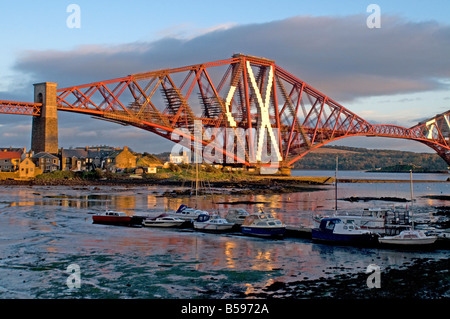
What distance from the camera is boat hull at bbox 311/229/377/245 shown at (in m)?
31.3

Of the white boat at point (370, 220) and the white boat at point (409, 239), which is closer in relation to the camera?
the white boat at point (409, 239)

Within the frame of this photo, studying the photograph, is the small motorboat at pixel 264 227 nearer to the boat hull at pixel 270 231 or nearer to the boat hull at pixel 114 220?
the boat hull at pixel 270 231

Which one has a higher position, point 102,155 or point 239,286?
point 102,155

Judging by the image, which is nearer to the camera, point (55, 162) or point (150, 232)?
point (150, 232)

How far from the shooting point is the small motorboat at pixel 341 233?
31.4 metres

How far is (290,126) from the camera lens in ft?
401

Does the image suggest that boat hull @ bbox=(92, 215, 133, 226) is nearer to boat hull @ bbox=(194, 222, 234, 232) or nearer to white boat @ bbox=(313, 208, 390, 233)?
boat hull @ bbox=(194, 222, 234, 232)

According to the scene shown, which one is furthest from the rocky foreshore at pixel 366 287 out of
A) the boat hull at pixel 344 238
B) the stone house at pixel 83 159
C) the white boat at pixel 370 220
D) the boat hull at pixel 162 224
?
the stone house at pixel 83 159

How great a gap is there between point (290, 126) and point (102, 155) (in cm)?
4417

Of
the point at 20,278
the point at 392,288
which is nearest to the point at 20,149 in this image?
the point at 20,278

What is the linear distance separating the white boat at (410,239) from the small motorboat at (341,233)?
869mm

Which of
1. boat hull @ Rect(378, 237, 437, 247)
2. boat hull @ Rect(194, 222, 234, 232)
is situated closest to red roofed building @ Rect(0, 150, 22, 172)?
boat hull @ Rect(194, 222, 234, 232)
